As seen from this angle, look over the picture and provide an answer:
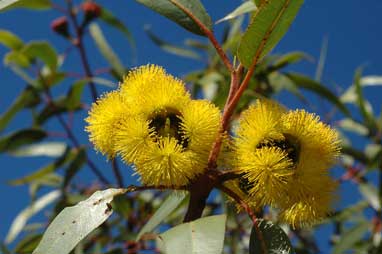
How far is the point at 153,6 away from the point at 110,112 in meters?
0.21

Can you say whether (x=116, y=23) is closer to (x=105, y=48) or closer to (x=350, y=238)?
(x=105, y=48)

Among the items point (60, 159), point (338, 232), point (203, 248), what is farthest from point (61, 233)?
point (338, 232)

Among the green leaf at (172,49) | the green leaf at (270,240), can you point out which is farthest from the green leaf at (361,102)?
the green leaf at (270,240)

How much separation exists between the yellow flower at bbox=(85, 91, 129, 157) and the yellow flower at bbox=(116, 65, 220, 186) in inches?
0.4

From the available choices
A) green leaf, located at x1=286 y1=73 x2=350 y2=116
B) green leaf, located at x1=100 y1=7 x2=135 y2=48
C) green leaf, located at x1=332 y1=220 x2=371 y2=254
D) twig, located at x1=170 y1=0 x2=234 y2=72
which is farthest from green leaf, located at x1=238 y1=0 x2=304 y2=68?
green leaf, located at x1=100 y1=7 x2=135 y2=48

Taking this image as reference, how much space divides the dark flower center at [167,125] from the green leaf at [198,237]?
115 millimetres

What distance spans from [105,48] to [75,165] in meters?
0.61

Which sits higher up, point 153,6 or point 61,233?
point 153,6

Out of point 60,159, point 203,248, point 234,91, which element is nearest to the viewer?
point 203,248

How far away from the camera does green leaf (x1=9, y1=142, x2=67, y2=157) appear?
2.40 meters

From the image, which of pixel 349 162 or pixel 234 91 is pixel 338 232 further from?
pixel 234 91

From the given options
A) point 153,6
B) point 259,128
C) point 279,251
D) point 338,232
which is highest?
point 153,6

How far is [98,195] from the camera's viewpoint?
967mm

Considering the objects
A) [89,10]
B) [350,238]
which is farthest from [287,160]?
[89,10]
